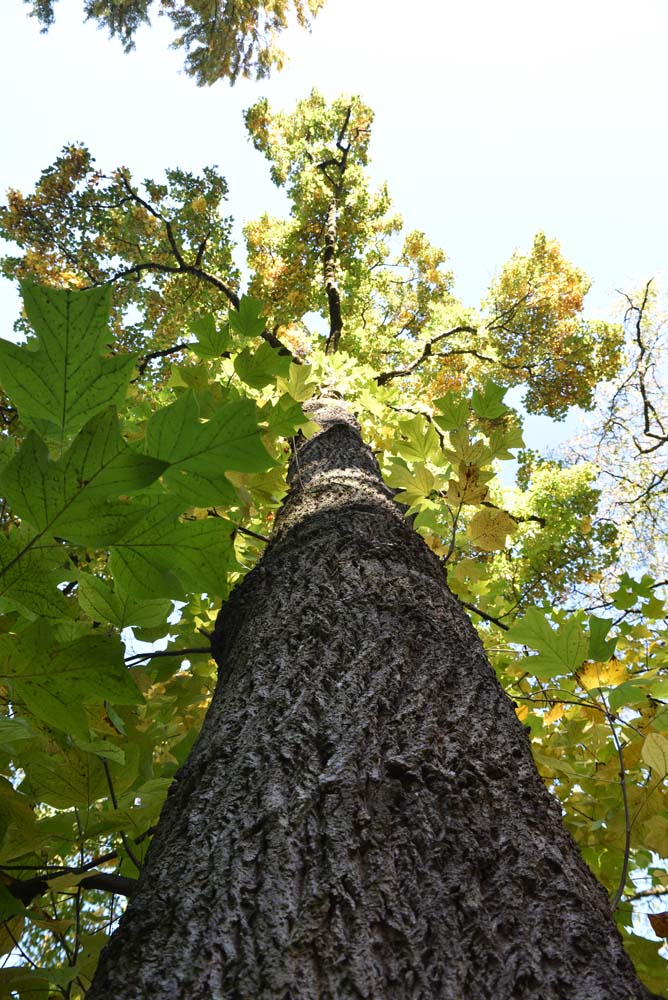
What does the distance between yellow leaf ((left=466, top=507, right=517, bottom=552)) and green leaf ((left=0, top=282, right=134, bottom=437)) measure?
0.92 meters

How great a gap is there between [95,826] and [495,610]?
2.10m

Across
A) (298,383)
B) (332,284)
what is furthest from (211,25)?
(298,383)

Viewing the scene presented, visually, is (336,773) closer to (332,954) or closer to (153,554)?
(332,954)

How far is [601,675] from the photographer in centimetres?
112

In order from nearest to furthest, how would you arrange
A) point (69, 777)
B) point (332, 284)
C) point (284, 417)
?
point (69, 777) < point (284, 417) < point (332, 284)

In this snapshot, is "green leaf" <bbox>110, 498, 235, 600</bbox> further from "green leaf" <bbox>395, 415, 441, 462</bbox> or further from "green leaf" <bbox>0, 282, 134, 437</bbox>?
"green leaf" <bbox>395, 415, 441, 462</bbox>

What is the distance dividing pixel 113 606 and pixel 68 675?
316mm

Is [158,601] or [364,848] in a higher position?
[158,601]

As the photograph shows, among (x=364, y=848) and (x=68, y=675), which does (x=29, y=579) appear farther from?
(x=364, y=848)

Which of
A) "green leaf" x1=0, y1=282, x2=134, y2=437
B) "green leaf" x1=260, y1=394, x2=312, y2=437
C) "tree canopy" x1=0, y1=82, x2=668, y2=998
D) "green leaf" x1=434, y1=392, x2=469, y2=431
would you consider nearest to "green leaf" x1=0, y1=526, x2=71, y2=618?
"tree canopy" x1=0, y1=82, x2=668, y2=998

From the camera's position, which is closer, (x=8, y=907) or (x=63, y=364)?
(x=63, y=364)

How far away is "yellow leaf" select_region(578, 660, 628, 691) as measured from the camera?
110 centimetres

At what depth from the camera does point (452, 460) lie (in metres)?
1.21

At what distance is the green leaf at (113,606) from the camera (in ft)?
2.53
